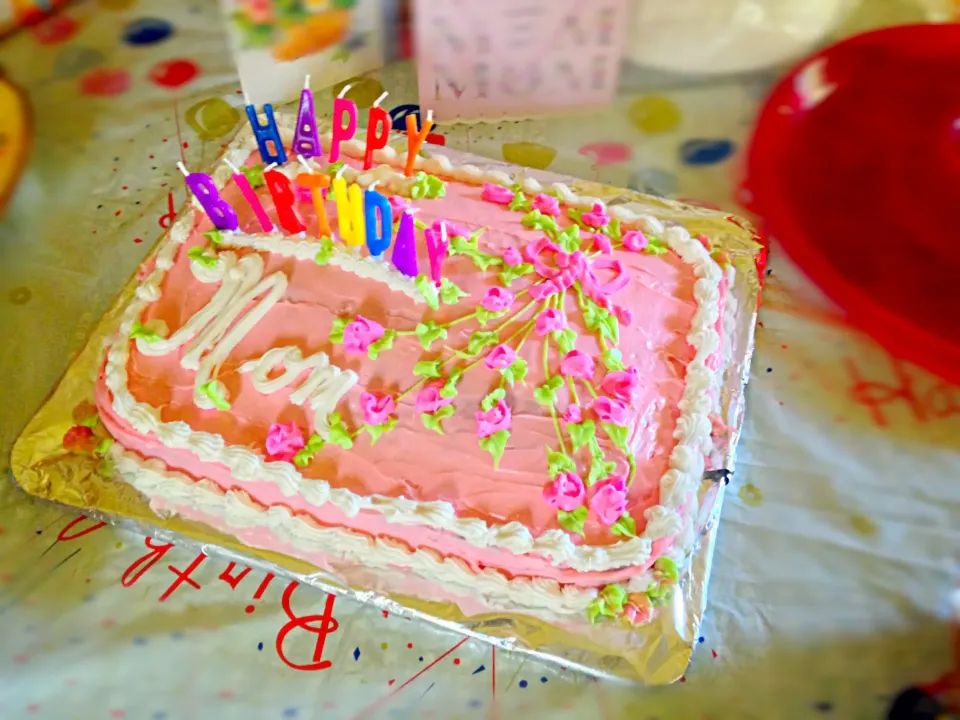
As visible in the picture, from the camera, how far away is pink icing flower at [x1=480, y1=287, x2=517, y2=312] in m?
1.46

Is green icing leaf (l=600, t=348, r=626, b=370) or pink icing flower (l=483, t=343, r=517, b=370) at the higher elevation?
pink icing flower (l=483, t=343, r=517, b=370)

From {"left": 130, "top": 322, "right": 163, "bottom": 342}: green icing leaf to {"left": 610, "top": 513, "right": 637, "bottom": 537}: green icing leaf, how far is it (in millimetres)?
857

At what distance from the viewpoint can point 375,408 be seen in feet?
4.47

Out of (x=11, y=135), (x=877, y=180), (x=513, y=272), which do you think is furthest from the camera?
(x=11, y=135)

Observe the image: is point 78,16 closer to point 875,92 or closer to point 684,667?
point 875,92

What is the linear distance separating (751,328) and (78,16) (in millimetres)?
2064

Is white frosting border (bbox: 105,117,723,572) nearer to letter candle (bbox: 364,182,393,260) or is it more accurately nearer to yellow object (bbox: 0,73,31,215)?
letter candle (bbox: 364,182,393,260)

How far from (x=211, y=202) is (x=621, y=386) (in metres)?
0.81

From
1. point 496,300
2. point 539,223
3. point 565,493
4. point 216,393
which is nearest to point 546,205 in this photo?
point 539,223

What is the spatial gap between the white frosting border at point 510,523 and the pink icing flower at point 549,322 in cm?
26

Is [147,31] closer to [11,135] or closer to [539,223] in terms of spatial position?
[11,135]

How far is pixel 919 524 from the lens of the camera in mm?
1554

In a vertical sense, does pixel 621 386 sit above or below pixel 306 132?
below

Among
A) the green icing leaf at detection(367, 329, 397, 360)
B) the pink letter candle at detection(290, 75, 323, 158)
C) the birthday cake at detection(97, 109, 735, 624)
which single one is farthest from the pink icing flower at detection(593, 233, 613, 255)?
the pink letter candle at detection(290, 75, 323, 158)
